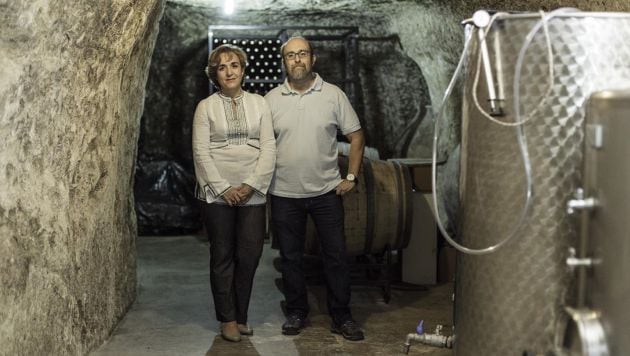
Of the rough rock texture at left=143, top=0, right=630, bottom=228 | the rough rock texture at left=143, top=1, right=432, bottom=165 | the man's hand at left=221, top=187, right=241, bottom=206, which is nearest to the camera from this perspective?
the man's hand at left=221, top=187, right=241, bottom=206

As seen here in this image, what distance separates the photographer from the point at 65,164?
3.96 m

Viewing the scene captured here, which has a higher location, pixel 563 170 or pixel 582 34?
pixel 582 34

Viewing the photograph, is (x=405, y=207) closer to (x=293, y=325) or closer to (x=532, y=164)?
(x=293, y=325)

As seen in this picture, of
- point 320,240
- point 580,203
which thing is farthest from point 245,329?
point 580,203

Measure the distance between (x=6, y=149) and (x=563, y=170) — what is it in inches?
80.9

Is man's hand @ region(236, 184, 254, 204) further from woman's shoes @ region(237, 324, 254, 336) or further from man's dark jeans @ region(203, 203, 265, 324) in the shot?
woman's shoes @ region(237, 324, 254, 336)

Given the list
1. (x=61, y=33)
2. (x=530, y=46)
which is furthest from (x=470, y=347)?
(x=61, y=33)

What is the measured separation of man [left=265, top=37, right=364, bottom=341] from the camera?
4672 mm

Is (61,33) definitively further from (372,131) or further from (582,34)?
(372,131)

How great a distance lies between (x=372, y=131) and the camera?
32.1 feet

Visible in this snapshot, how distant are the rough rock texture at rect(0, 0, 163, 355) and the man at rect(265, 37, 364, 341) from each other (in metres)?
0.88

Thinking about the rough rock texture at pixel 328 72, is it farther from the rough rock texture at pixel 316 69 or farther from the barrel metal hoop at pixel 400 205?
the barrel metal hoop at pixel 400 205

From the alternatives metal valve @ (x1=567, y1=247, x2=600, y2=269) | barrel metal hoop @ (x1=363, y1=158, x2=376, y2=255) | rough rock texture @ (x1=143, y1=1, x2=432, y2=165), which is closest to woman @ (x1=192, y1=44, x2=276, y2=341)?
barrel metal hoop @ (x1=363, y1=158, x2=376, y2=255)

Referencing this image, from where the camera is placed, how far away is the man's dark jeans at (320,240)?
473 centimetres
